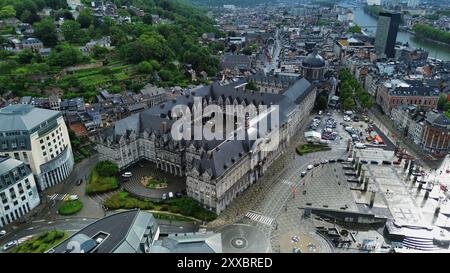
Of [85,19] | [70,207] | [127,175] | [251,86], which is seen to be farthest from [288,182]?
[85,19]

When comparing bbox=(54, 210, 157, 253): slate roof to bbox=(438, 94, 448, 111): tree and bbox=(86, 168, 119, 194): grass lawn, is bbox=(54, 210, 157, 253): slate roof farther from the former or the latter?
bbox=(438, 94, 448, 111): tree

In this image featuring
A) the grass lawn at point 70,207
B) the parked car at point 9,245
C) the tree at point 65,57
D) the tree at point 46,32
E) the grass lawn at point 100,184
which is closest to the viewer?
the parked car at point 9,245

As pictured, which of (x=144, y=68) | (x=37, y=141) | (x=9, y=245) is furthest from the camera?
(x=144, y=68)

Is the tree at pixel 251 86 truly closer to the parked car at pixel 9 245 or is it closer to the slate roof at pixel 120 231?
the slate roof at pixel 120 231

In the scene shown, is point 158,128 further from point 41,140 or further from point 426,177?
point 426,177

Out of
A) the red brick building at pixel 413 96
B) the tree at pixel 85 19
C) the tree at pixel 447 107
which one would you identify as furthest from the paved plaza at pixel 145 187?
the tree at pixel 85 19

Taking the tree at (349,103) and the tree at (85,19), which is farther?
the tree at (85,19)

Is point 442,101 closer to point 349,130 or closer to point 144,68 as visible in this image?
point 349,130
